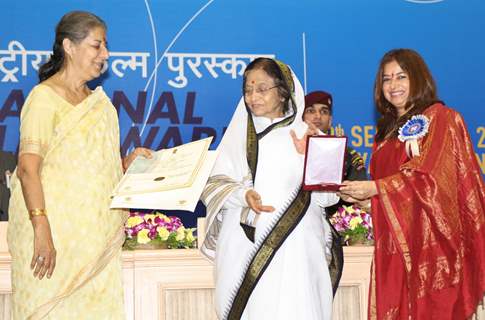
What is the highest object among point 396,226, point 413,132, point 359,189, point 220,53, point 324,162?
point 220,53

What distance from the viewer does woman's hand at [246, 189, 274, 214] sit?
3.25 metres

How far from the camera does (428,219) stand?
3170 millimetres

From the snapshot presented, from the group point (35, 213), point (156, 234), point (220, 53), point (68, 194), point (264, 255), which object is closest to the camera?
point (35, 213)

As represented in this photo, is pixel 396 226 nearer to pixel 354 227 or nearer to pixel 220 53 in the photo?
pixel 354 227

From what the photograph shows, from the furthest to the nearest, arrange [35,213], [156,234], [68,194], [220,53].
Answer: [220,53] → [156,234] → [68,194] → [35,213]

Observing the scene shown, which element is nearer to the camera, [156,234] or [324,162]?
[324,162]

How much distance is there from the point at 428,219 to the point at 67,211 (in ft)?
4.36

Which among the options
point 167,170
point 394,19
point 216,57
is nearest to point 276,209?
point 167,170

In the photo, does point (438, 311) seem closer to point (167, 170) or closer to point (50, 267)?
point (167, 170)

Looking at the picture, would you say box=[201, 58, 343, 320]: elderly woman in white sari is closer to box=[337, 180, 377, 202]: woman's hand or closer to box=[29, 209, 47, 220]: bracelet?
box=[337, 180, 377, 202]: woman's hand

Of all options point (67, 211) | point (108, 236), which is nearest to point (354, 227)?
point (108, 236)

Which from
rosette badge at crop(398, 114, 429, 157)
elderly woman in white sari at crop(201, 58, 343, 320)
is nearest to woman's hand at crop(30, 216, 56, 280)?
elderly woman in white sari at crop(201, 58, 343, 320)

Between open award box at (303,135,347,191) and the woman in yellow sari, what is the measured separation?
73 cm

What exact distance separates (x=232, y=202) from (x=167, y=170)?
406 mm
